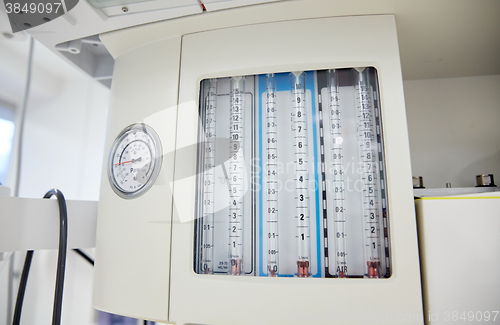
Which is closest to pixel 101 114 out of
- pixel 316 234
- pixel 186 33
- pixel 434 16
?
pixel 186 33

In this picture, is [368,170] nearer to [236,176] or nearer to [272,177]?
[272,177]

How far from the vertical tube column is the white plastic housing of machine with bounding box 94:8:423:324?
0.05 metres

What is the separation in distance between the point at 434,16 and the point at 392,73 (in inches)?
9.3

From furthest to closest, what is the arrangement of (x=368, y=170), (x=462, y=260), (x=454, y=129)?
(x=454, y=129) → (x=368, y=170) → (x=462, y=260)

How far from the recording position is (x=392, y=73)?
0.85 m

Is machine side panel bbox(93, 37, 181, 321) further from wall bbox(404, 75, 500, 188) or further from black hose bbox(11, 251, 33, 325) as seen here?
wall bbox(404, 75, 500, 188)

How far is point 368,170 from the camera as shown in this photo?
0.86m

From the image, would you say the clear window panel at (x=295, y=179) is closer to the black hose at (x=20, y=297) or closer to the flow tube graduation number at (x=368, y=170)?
the flow tube graduation number at (x=368, y=170)

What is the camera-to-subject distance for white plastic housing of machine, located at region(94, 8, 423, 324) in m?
0.77

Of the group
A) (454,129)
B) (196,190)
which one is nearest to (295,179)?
(196,190)

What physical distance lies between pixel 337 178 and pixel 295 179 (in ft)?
0.39

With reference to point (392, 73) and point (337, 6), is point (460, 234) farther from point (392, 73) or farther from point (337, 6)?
point (337, 6)

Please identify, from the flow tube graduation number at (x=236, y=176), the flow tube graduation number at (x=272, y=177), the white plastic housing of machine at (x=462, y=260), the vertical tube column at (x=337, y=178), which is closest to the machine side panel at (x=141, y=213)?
the flow tube graduation number at (x=236, y=176)

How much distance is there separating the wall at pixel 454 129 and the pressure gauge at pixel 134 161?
1.00 m
